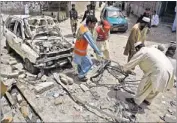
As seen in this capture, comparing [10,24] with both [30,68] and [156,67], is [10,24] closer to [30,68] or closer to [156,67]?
[30,68]

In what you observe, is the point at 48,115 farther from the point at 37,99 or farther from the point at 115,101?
the point at 115,101

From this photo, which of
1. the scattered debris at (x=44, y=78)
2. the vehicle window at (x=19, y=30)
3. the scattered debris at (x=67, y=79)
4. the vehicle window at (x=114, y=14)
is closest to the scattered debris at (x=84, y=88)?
the scattered debris at (x=67, y=79)

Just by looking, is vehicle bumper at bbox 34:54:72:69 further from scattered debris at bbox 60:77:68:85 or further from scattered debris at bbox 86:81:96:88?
scattered debris at bbox 86:81:96:88

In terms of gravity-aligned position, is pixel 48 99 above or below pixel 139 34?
below

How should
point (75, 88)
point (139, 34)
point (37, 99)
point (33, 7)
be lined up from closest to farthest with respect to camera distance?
point (37, 99) → point (75, 88) → point (139, 34) → point (33, 7)

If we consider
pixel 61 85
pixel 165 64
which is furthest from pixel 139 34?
pixel 61 85

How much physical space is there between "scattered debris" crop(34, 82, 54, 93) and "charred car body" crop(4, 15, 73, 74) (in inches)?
29.5

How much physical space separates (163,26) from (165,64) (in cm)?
1265

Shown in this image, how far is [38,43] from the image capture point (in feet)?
27.9

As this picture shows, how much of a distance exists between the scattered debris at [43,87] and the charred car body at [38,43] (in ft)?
2.46

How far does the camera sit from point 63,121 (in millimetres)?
6031

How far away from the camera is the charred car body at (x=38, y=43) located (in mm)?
7988

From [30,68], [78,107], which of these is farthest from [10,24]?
[78,107]

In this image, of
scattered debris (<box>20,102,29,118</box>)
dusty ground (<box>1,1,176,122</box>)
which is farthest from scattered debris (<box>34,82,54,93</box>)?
scattered debris (<box>20,102,29,118</box>)
